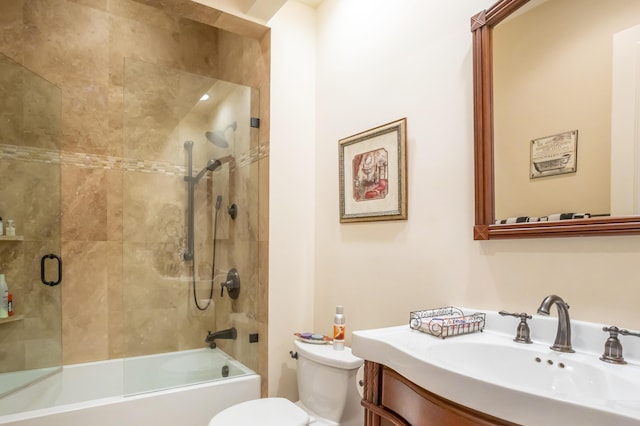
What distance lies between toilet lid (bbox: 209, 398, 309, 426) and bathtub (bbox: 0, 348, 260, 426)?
0.42 metres

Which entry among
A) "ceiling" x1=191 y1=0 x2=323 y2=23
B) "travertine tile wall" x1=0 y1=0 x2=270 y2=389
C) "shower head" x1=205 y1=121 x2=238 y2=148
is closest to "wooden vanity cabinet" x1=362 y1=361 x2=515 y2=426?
"travertine tile wall" x1=0 y1=0 x2=270 y2=389

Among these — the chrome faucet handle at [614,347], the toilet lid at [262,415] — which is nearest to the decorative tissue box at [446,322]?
the chrome faucet handle at [614,347]

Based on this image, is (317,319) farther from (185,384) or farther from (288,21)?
(288,21)

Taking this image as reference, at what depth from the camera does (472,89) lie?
146 cm

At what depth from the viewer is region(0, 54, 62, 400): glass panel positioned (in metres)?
2.26

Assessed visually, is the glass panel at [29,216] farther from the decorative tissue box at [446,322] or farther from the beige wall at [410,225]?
the decorative tissue box at [446,322]

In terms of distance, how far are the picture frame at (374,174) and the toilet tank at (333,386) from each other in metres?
0.69

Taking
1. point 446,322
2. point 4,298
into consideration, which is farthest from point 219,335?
point 446,322

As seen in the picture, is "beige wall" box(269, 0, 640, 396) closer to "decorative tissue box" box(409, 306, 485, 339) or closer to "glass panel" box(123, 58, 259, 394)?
"decorative tissue box" box(409, 306, 485, 339)

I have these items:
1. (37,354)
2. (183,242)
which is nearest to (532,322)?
(183,242)

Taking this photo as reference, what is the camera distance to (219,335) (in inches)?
96.3

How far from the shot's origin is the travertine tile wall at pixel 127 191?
233 centimetres

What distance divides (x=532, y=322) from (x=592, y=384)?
28cm

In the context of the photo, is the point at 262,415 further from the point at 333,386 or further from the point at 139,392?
the point at 139,392
